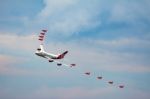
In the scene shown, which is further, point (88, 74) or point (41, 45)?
point (41, 45)

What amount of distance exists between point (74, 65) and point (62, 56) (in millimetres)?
12763

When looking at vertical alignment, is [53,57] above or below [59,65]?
above

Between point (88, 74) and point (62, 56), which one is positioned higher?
point (62, 56)

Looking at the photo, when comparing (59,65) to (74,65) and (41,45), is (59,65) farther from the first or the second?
(41,45)

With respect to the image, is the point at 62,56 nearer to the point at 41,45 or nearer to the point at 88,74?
the point at 41,45

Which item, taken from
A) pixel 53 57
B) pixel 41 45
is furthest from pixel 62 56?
pixel 41 45

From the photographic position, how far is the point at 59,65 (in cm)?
8931

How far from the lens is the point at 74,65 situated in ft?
306

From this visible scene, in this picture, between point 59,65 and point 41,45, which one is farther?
point 41,45

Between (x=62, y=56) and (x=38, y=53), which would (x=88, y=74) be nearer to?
(x=62, y=56)

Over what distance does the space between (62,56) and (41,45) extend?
1079 centimetres

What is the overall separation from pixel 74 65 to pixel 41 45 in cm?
1991

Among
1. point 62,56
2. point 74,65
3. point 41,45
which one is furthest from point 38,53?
point 74,65

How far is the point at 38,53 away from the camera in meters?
101
